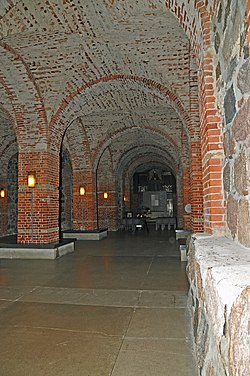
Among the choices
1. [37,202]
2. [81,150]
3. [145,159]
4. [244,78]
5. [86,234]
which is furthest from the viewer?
[145,159]

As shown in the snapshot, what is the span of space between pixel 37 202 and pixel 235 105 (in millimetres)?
6505

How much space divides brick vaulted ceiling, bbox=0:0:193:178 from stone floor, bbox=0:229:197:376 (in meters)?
4.17

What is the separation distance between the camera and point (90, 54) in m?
6.59

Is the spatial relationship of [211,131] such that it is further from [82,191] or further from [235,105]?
[82,191]

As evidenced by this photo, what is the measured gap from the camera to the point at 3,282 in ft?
16.2

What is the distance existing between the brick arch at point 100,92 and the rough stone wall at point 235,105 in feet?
14.5

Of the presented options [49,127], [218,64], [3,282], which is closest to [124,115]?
[49,127]

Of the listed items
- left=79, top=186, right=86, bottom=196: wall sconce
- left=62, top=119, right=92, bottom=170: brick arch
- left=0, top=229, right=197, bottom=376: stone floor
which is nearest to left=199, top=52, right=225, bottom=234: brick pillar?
left=0, top=229, right=197, bottom=376: stone floor

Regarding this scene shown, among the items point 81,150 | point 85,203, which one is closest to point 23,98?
point 81,150

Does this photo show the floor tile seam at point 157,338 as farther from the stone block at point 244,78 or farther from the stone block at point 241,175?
the stone block at point 244,78

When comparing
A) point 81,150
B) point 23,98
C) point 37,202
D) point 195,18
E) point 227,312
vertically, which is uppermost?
point 23,98

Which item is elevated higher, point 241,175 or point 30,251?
point 241,175

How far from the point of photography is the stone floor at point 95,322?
2305 mm

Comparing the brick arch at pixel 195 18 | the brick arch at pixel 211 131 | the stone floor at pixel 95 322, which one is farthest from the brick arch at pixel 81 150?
the brick arch at pixel 211 131
